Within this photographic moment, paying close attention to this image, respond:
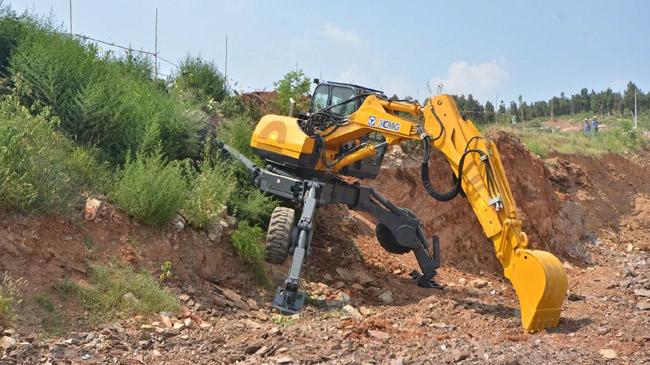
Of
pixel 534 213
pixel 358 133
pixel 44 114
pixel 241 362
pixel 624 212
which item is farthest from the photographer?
pixel 624 212

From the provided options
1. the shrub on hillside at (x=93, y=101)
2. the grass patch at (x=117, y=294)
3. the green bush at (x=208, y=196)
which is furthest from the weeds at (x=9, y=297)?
the shrub on hillside at (x=93, y=101)

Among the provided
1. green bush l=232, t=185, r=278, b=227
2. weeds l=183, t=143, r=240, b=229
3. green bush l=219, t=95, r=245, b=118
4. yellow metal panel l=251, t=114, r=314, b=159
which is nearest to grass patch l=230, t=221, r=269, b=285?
weeds l=183, t=143, r=240, b=229

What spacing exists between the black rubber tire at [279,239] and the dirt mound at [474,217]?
4.82 meters

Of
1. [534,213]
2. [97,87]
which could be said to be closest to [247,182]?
[97,87]

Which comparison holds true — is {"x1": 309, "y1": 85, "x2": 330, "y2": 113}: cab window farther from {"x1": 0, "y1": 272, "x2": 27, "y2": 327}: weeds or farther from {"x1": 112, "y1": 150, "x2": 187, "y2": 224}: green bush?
{"x1": 0, "y1": 272, "x2": 27, "y2": 327}: weeds

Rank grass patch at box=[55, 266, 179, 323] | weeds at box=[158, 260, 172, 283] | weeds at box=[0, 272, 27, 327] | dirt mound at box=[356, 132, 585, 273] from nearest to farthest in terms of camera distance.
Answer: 1. weeds at box=[0, 272, 27, 327]
2. grass patch at box=[55, 266, 179, 323]
3. weeds at box=[158, 260, 172, 283]
4. dirt mound at box=[356, 132, 585, 273]

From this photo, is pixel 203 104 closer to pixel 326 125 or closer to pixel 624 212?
pixel 326 125

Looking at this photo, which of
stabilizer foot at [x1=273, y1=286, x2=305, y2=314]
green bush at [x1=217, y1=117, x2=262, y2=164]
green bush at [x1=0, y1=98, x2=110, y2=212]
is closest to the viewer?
green bush at [x1=0, y1=98, x2=110, y2=212]

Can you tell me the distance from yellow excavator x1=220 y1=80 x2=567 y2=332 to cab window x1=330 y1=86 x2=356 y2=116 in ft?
0.05

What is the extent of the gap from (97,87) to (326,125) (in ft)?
10.7

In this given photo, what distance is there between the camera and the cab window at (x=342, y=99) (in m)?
9.86

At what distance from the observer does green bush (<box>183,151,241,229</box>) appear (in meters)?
8.59

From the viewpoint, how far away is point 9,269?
6.41 meters

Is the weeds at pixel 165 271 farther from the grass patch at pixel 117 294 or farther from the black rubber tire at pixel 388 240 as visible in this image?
the black rubber tire at pixel 388 240
